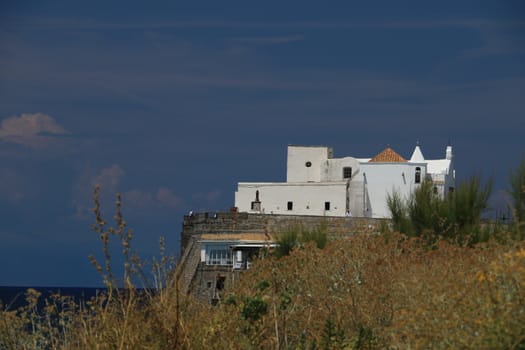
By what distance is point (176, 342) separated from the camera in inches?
350

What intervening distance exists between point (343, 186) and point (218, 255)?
34.5 feet

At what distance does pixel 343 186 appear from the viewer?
157 feet

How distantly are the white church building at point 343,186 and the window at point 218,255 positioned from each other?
8.57 m

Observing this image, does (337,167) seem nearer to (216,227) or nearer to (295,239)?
(216,227)

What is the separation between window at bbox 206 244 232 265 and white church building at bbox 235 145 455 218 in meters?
8.57

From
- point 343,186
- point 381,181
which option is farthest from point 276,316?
point 381,181

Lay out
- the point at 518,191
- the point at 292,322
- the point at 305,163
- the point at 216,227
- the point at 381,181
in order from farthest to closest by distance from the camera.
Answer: the point at 305,163 < the point at 381,181 < the point at 216,227 < the point at 518,191 < the point at 292,322

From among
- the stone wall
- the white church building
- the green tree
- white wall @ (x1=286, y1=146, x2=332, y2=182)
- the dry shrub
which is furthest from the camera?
white wall @ (x1=286, y1=146, x2=332, y2=182)

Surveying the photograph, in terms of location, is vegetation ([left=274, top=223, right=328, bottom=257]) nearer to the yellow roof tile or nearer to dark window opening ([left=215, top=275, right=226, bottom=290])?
dark window opening ([left=215, top=275, right=226, bottom=290])

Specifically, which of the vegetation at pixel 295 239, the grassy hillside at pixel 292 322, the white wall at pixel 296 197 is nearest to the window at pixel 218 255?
the white wall at pixel 296 197

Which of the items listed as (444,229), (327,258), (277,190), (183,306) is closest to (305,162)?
(277,190)

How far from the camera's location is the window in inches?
1555

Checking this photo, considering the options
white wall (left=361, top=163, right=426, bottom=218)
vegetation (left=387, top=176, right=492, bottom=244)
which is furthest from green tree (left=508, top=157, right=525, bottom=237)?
white wall (left=361, top=163, right=426, bottom=218)

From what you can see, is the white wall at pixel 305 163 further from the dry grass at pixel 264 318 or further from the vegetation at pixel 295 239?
the dry grass at pixel 264 318
